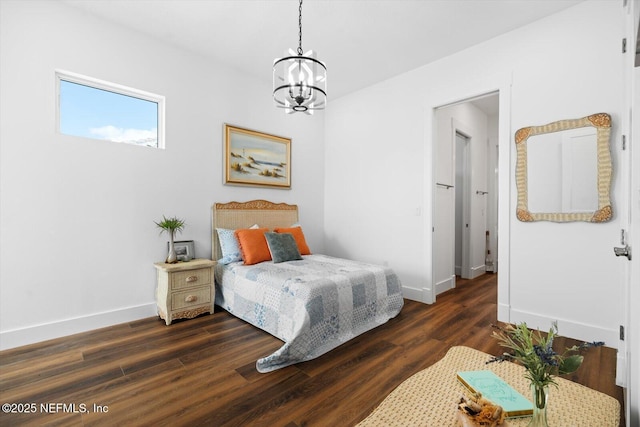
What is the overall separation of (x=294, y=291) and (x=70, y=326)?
208 centimetres

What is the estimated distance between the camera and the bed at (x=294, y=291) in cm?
232

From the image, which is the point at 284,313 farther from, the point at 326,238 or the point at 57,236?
the point at 326,238

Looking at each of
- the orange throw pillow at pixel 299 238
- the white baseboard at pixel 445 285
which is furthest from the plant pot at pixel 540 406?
the white baseboard at pixel 445 285

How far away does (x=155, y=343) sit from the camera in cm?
250

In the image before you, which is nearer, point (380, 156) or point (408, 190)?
point (408, 190)

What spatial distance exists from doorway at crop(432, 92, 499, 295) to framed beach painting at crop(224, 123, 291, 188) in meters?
2.09

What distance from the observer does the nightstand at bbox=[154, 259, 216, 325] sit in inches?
114

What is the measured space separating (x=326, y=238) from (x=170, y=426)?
359 centimetres

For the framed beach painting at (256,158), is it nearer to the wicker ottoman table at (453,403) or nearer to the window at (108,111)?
the window at (108,111)

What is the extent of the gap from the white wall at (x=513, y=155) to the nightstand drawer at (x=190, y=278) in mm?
2216

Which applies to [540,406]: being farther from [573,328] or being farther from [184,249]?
[184,249]

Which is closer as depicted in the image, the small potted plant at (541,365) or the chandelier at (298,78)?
the small potted plant at (541,365)

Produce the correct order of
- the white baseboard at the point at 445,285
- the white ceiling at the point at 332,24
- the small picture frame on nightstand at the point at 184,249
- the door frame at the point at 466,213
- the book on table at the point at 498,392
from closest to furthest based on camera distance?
the book on table at the point at 498,392, the white ceiling at the point at 332,24, the small picture frame on nightstand at the point at 184,249, the white baseboard at the point at 445,285, the door frame at the point at 466,213

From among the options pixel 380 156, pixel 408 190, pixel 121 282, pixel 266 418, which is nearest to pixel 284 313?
pixel 266 418
